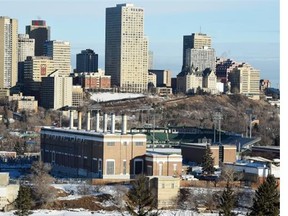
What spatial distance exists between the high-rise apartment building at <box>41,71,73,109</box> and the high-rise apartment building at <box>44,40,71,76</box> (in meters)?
9.58

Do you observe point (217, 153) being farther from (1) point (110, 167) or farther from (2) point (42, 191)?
(2) point (42, 191)

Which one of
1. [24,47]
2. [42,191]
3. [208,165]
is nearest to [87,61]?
[24,47]

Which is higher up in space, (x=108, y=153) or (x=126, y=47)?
(x=126, y=47)

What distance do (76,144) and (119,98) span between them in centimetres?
2659

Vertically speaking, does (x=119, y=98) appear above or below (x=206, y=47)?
below

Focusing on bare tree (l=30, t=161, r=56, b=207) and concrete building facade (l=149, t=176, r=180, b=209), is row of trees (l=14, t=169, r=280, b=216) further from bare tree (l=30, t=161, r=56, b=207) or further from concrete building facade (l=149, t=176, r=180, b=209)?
concrete building facade (l=149, t=176, r=180, b=209)

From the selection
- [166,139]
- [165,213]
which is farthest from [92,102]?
[165,213]

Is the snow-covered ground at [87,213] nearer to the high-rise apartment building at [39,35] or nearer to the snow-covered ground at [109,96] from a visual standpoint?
the snow-covered ground at [109,96]

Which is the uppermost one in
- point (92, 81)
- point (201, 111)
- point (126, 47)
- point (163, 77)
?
point (126, 47)

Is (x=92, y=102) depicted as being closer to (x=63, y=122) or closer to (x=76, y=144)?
(x=63, y=122)

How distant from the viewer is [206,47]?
55656 millimetres

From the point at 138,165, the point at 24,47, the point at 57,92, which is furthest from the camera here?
the point at 24,47

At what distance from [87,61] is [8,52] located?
7868 millimetres

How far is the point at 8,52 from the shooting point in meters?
48.2
